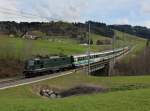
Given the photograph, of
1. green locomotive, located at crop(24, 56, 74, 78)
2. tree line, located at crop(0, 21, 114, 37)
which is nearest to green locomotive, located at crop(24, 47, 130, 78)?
green locomotive, located at crop(24, 56, 74, 78)

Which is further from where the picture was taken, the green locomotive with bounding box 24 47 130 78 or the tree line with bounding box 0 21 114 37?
the tree line with bounding box 0 21 114 37

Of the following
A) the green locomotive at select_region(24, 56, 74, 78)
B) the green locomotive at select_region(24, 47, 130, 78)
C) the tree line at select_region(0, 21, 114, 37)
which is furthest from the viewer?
the tree line at select_region(0, 21, 114, 37)

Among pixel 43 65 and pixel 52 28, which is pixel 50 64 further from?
pixel 52 28

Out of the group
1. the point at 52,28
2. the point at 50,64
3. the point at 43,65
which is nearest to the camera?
the point at 43,65

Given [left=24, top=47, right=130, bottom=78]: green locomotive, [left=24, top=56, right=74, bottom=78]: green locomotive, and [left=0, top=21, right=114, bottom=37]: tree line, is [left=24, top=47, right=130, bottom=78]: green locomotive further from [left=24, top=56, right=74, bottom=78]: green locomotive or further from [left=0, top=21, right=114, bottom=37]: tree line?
[left=0, top=21, right=114, bottom=37]: tree line

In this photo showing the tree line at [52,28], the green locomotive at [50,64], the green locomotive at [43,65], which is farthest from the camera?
the tree line at [52,28]

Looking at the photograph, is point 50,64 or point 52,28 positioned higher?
point 52,28

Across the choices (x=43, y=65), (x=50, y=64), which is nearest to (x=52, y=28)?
(x=50, y=64)

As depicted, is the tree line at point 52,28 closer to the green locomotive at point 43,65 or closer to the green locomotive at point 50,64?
the green locomotive at point 50,64

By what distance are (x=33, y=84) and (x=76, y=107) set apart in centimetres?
Answer: 3013

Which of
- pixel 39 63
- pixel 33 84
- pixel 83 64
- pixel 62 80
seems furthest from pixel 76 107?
pixel 83 64

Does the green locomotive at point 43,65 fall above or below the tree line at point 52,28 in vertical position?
below

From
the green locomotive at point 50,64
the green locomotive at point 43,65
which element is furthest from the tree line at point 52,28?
the green locomotive at point 43,65

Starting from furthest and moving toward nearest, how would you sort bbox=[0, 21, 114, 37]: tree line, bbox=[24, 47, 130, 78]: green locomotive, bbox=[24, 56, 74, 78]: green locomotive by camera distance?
bbox=[0, 21, 114, 37]: tree line
bbox=[24, 47, 130, 78]: green locomotive
bbox=[24, 56, 74, 78]: green locomotive
